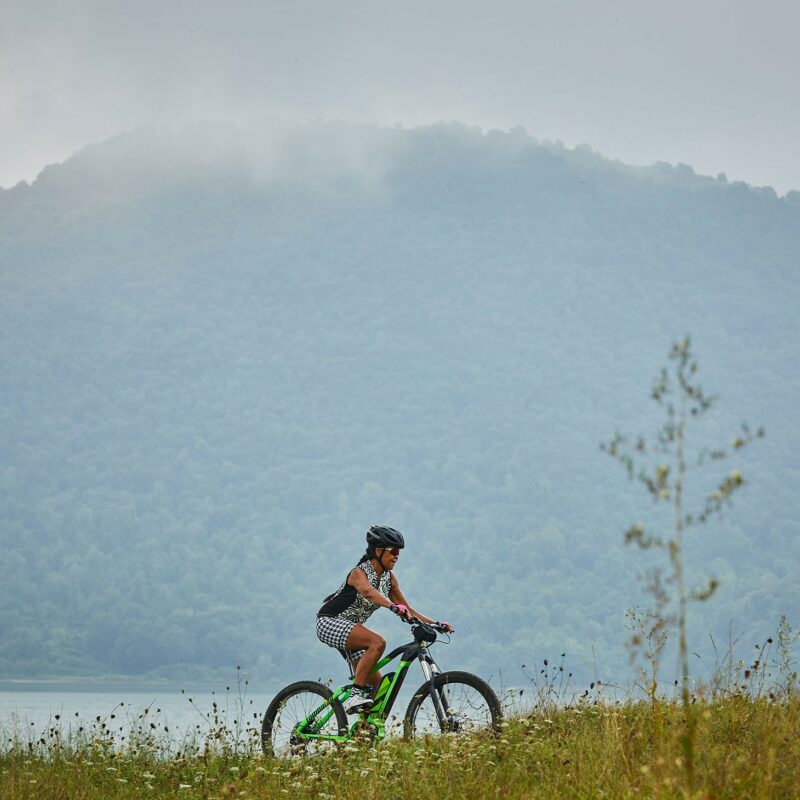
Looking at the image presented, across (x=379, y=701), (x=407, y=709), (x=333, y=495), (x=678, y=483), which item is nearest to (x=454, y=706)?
(x=407, y=709)

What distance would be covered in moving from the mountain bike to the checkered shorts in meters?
0.08

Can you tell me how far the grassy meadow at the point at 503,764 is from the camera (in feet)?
19.8

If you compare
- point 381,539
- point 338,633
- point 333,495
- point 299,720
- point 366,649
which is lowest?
point 299,720

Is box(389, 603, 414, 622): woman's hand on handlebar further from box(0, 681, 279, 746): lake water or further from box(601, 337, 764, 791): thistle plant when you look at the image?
box(601, 337, 764, 791): thistle plant

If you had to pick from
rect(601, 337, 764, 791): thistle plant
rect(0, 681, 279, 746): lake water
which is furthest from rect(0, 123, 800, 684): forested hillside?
rect(601, 337, 764, 791): thistle plant

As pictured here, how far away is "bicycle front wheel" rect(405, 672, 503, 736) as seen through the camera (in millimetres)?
8375

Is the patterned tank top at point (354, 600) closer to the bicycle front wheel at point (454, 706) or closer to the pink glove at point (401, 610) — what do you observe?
the pink glove at point (401, 610)

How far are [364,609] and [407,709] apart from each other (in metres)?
0.96

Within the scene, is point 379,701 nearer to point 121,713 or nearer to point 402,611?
point 402,611

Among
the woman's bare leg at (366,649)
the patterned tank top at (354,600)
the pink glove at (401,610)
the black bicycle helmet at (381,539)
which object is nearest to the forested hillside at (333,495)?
the patterned tank top at (354,600)

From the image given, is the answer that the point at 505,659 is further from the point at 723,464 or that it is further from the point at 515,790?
the point at 515,790

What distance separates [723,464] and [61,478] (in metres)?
88.8

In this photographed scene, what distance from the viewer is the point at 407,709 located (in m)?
8.62

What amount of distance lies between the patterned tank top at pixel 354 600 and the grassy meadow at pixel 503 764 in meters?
1.14
